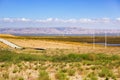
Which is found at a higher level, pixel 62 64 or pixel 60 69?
pixel 60 69

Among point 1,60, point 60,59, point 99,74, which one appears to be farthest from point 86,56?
point 99,74

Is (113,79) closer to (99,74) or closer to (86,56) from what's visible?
(99,74)

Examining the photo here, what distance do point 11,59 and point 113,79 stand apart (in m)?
16.4

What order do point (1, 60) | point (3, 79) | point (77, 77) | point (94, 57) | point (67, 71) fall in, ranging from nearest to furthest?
point (3, 79), point (77, 77), point (67, 71), point (1, 60), point (94, 57)

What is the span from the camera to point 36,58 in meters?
36.4

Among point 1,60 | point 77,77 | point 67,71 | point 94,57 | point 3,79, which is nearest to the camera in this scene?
point 3,79

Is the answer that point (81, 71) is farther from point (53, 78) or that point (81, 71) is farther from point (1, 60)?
point (1, 60)

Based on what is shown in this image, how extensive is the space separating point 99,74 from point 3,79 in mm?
6462

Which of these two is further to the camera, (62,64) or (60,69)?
(62,64)

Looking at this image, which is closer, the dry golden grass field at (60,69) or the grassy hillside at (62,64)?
the dry golden grass field at (60,69)

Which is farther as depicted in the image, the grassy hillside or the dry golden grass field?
the grassy hillside

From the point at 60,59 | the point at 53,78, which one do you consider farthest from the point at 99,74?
the point at 60,59

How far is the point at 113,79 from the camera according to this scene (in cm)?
2083

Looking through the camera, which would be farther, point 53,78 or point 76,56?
point 76,56
